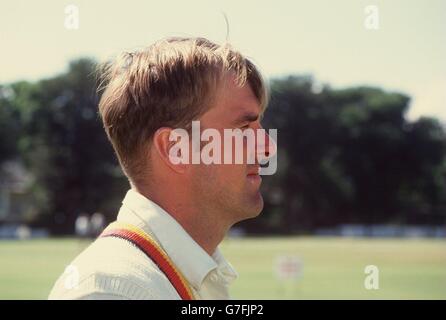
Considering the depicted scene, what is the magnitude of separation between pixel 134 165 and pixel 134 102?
14cm

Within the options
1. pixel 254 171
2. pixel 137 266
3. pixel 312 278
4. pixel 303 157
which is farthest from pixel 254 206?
pixel 303 157

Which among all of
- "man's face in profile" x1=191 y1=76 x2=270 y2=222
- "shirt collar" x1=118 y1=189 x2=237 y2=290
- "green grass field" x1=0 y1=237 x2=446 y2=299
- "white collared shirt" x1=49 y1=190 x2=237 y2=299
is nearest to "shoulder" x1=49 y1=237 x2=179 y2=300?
"white collared shirt" x1=49 y1=190 x2=237 y2=299

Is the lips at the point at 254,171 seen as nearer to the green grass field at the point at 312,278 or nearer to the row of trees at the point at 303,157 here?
the green grass field at the point at 312,278

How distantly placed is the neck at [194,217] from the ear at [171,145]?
0.07 m

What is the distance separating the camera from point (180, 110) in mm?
1635

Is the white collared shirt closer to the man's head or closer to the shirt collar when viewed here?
the shirt collar

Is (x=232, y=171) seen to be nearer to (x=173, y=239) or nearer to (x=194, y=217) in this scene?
(x=194, y=217)

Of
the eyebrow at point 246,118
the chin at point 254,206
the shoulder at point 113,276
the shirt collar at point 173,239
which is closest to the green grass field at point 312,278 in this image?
the chin at point 254,206

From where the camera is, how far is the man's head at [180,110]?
162cm

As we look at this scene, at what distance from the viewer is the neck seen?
1.63 metres

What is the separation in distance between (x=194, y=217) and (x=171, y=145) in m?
0.17

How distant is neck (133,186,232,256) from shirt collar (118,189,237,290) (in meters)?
0.06

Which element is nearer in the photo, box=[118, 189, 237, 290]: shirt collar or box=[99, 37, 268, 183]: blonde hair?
box=[118, 189, 237, 290]: shirt collar
